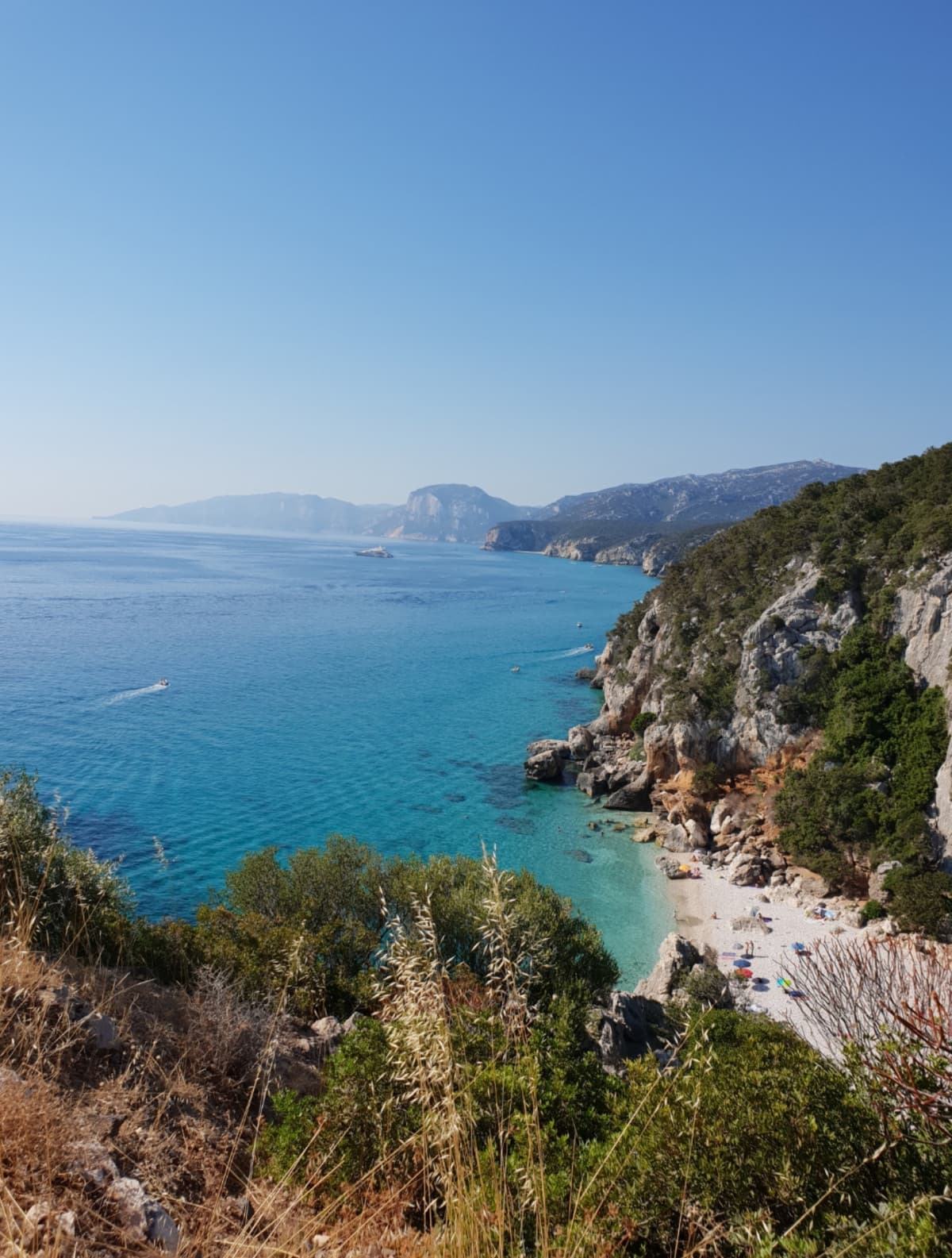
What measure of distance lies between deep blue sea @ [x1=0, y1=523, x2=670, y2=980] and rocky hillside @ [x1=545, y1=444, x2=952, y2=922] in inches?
228

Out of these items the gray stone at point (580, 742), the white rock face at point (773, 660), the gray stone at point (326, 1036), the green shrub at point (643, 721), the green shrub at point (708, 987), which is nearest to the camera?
the gray stone at point (326, 1036)

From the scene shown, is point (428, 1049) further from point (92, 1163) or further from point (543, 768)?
point (543, 768)

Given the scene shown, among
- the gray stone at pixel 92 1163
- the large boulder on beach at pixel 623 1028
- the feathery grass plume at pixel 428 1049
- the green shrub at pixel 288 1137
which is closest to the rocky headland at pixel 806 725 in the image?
the large boulder on beach at pixel 623 1028

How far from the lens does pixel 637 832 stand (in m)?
32.5

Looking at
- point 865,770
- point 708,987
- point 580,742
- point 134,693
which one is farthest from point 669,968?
point 134,693

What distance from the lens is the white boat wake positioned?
1808 inches

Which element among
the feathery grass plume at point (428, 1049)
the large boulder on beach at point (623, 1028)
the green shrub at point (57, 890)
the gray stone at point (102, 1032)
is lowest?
the large boulder on beach at point (623, 1028)

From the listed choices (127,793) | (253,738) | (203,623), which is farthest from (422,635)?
(127,793)

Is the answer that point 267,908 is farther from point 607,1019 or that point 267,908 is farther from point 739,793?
point 739,793

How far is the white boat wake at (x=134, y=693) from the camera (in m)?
45.9

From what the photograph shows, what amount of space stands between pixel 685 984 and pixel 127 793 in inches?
1044

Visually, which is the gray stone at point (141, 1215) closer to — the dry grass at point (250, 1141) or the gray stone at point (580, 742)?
the dry grass at point (250, 1141)

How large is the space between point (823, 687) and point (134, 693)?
4376 cm

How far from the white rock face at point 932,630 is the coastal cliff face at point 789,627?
5cm
